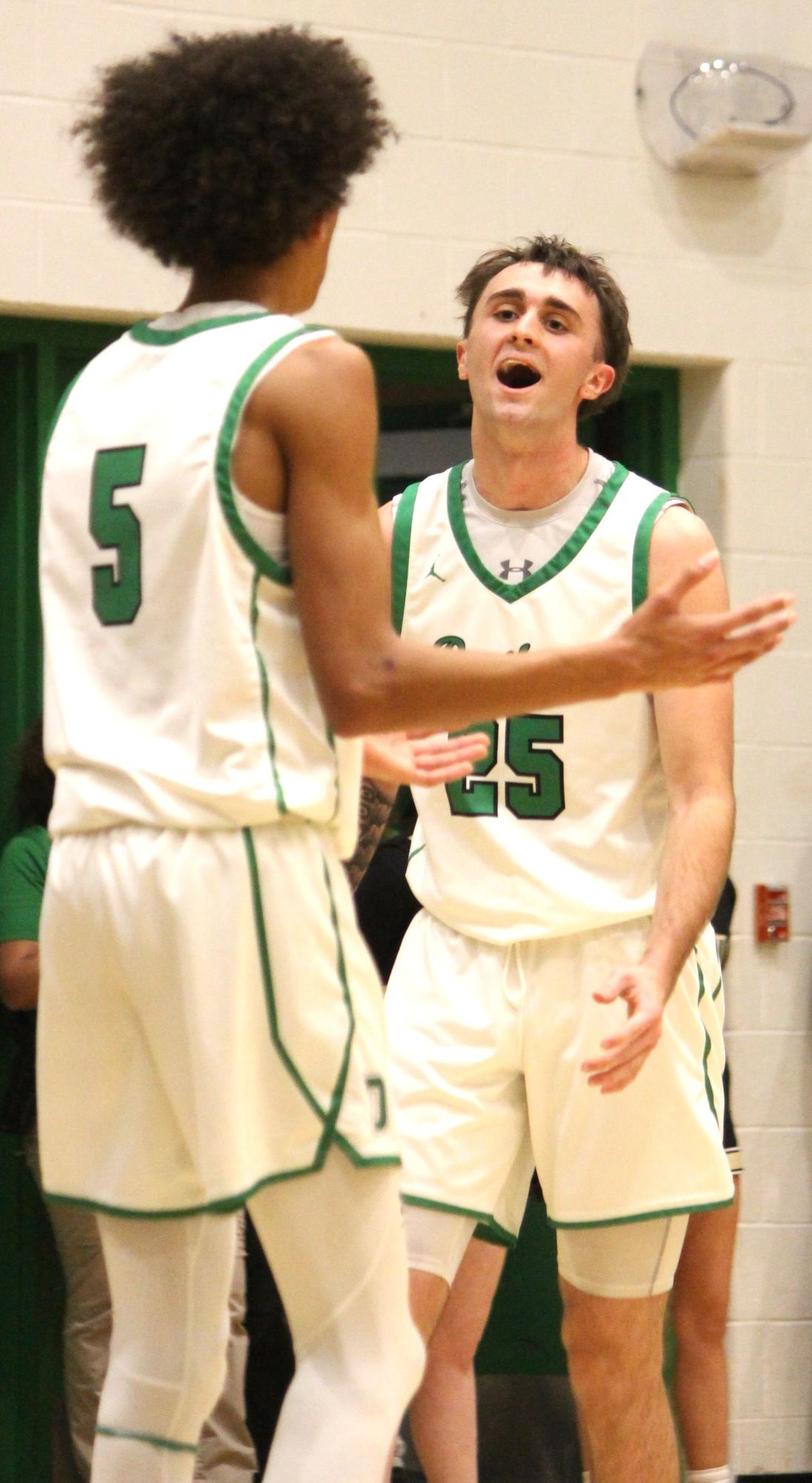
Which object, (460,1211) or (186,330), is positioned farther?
(460,1211)

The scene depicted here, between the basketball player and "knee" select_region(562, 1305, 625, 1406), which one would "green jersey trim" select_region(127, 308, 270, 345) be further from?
"knee" select_region(562, 1305, 625, 1406)

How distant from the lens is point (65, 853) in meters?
2.09

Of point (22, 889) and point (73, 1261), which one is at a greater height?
point (22, 889)

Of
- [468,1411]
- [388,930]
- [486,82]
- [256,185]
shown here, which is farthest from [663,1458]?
[486,82]

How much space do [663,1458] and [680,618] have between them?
1.66m

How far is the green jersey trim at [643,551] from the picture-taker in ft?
10.1

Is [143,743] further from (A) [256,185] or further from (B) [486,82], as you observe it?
(B) [486,82]

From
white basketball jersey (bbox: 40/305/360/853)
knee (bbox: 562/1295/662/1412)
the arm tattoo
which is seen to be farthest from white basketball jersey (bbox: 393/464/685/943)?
white basketball jersey (bbox: 40/305/360/853)

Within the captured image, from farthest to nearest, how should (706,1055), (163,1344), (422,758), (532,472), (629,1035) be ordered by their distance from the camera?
(532,472)
(706,1055)
(629,1035)
(422,758)
(163,1344)

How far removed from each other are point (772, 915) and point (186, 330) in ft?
9.80

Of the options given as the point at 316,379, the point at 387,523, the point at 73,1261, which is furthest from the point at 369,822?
the point at 316,379

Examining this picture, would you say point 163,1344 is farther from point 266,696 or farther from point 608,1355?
point 608,1355

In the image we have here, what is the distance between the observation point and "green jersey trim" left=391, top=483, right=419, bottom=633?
3209 millimetres

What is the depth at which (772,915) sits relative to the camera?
4746 mm
